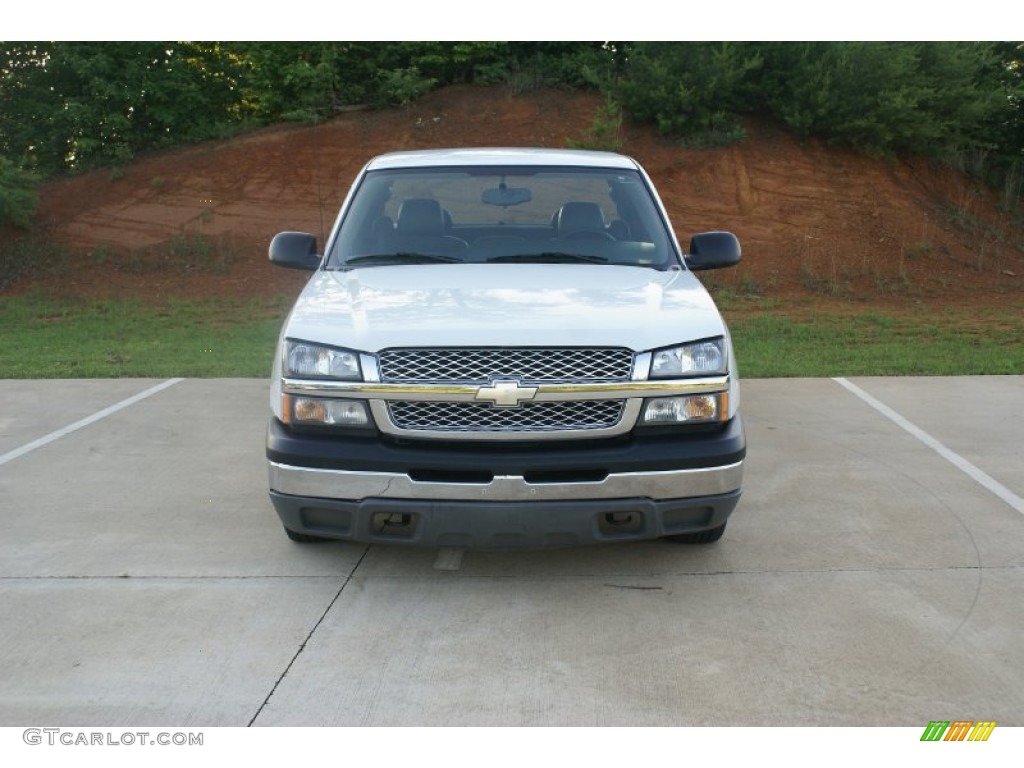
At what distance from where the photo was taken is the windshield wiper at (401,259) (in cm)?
546

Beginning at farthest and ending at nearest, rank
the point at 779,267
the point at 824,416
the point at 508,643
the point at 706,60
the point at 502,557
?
1. the point at 706,60
2. the point at 779,267
3. the point at 824,416
4. the point at 502,557
5. the point at 508,643

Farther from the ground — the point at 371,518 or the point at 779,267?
the point at 371,518

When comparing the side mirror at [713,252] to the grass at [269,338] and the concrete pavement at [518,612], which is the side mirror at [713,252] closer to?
the concrete pavement at [518,612]

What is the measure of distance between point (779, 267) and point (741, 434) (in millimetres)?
13838

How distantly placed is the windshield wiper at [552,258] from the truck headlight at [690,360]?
1183 mm

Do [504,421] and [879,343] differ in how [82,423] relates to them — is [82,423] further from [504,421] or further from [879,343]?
[879,343]

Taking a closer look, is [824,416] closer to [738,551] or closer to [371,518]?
[738,551]

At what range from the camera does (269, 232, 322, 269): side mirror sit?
5.73 metres

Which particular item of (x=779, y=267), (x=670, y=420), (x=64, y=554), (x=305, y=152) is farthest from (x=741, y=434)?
(x=305, y=152)

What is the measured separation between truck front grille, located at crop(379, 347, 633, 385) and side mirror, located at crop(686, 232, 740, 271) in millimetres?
1657

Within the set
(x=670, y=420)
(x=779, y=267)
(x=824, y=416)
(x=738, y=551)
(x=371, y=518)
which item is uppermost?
(x=670, y=420)

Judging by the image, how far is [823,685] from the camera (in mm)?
3734

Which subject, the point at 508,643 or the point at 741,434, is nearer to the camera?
the point at 508,643
